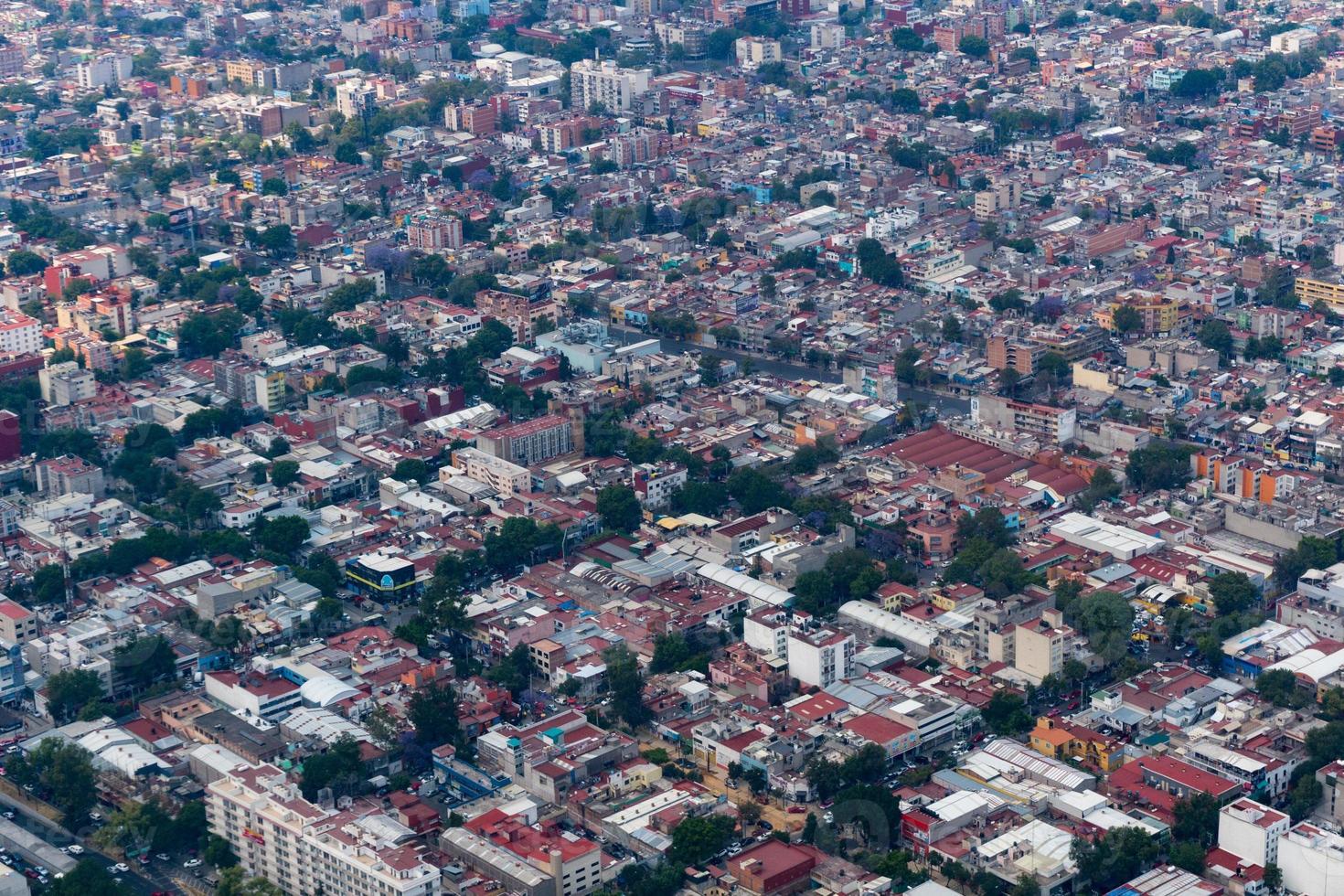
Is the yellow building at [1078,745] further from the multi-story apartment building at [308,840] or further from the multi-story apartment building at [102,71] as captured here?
the multi-story apartment building at [102,71]

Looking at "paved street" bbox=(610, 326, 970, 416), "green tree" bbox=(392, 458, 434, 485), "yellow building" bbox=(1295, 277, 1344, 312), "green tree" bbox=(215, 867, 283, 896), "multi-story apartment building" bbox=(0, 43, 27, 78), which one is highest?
"yellow building" bbox=(1295, 277, 1344, 312)

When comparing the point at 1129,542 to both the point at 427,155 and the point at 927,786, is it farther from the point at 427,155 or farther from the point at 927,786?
the point at 427,155

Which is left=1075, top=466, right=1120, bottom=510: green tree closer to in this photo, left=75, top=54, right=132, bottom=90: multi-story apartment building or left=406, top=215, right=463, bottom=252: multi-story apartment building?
left=406, top=215, right=463, bottom=252: multi-story apartment building

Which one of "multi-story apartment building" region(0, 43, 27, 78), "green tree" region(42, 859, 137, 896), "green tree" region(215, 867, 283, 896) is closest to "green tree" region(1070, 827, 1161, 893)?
"green tree" region(215, 867, 283, 896)

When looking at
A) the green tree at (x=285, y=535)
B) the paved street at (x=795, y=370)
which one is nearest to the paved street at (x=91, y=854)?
the green tree at (x=285, y=535)

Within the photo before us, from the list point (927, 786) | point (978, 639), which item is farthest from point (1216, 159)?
point (927, 786)

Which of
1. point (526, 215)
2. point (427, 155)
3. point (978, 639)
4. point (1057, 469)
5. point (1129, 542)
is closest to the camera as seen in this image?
point (978, 639)

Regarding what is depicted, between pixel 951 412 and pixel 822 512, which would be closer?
pixel 822 512
